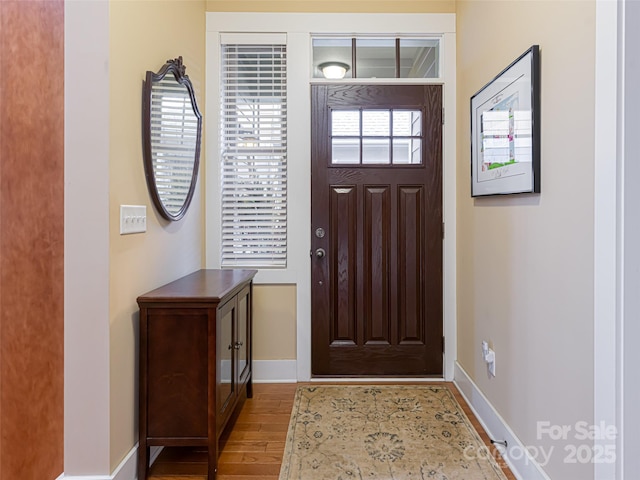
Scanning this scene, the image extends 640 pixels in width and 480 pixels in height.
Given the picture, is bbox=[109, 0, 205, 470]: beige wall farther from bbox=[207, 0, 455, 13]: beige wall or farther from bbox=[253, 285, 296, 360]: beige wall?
bbox=[253, 285, 296, 360]: beige wall

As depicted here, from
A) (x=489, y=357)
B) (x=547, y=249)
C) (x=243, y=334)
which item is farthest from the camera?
(x=243, y=334)

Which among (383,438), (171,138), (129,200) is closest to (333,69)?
(171,138)

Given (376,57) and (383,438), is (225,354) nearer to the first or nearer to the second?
(383,438)

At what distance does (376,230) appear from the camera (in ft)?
9.50

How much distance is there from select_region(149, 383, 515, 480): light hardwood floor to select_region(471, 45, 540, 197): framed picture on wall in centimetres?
134

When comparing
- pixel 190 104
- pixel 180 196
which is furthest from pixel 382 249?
pixel 190 104

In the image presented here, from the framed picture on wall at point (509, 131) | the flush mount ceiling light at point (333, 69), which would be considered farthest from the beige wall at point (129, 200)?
the framed picture on wall at point (509, 131)

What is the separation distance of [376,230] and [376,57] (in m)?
1.28

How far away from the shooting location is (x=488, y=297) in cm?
225

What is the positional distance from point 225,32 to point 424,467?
300 cm

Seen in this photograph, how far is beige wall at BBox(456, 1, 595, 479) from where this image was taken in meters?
1.35

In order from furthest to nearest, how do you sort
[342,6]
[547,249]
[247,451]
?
1. [342,6]
2. [247,451]
3. [547,249]

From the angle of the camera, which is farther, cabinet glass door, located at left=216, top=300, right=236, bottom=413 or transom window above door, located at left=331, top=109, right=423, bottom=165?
transom window above door, located at left=331, top=109, right=423, bottom=165

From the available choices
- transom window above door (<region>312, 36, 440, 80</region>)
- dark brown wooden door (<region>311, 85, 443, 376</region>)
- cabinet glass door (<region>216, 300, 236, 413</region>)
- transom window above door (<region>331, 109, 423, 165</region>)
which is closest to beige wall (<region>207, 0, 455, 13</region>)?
transom window above door (<region>312, 36, 440, 80</region>)
